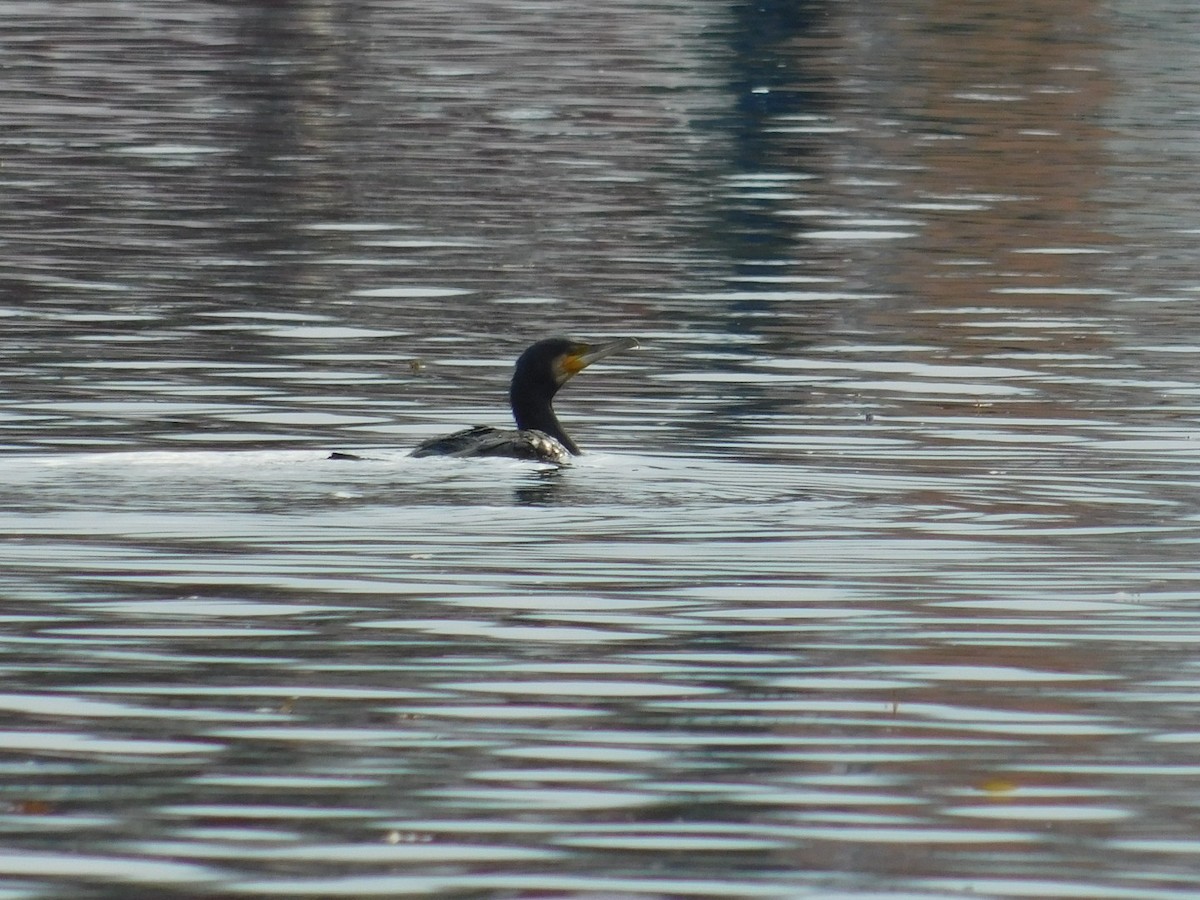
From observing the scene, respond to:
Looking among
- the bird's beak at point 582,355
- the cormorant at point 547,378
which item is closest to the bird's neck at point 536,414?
the cormorant at point 547,378

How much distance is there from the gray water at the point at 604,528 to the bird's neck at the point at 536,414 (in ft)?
1.01

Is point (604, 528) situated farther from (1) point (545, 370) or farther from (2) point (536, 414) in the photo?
(1) point (545, 370)

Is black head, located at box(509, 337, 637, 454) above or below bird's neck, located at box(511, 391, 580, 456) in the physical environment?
above

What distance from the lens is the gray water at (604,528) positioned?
8070mm

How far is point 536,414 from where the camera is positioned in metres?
16.4

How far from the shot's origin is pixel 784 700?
9586 millimetres

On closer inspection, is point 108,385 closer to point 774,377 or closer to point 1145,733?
point 774,377

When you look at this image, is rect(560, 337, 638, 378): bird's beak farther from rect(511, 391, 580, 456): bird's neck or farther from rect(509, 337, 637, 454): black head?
rect(511, 391, 580, 456): bird's neck

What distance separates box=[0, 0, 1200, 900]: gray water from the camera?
26.5 feet

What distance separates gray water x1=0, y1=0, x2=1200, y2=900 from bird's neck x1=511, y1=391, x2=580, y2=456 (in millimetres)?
309

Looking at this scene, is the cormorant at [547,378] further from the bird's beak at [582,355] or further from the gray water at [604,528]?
the gray water at [604,528]

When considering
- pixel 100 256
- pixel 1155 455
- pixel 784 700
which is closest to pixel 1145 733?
pixel 784 700

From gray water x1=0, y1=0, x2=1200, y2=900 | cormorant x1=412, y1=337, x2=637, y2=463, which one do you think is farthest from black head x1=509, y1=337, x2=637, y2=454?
gray water x1=0, y1=0, x2=1200, y2=900

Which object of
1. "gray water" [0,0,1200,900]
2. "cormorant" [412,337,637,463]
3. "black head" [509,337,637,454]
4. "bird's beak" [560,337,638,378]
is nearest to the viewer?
"gray water" [0,0,1200,900]
